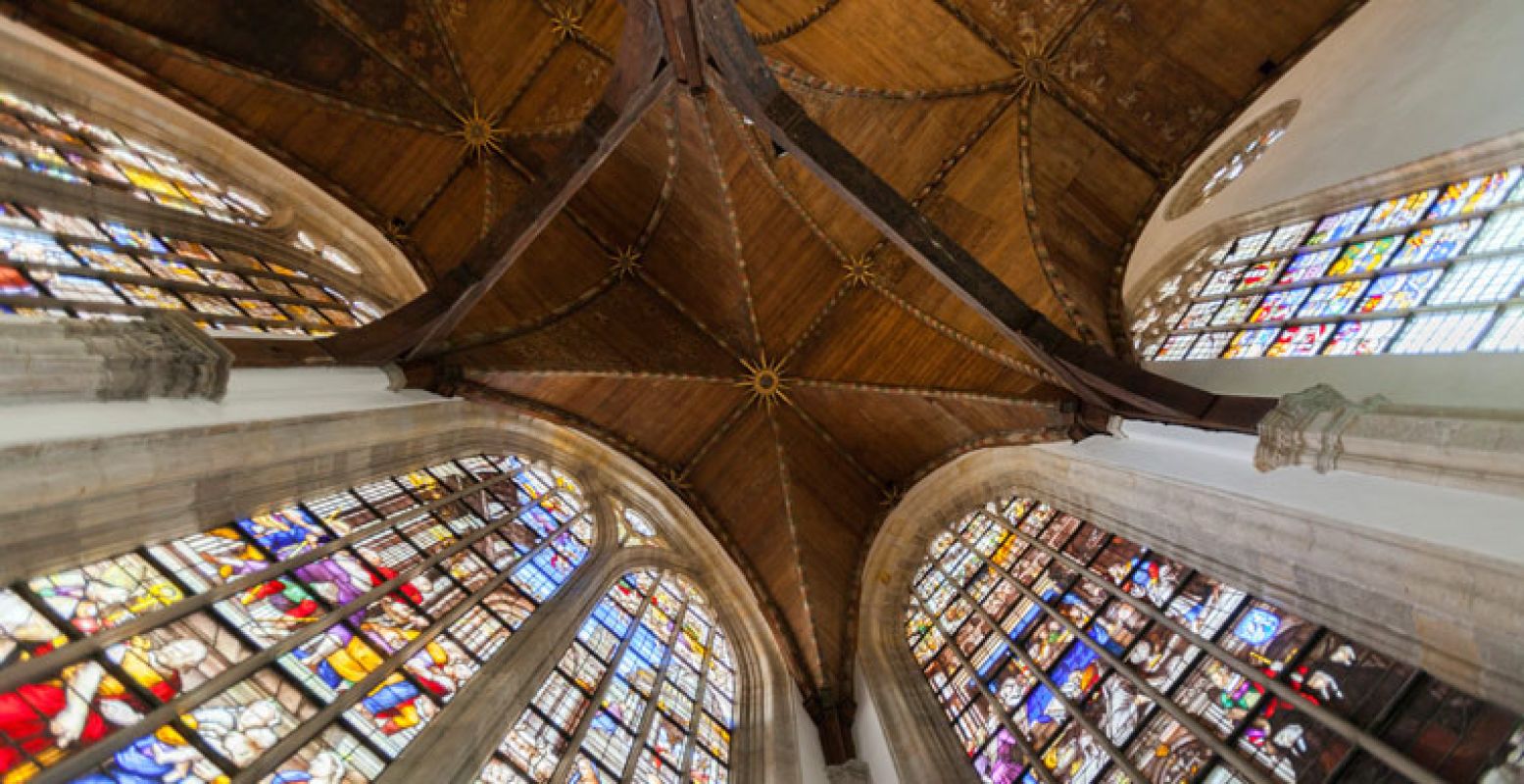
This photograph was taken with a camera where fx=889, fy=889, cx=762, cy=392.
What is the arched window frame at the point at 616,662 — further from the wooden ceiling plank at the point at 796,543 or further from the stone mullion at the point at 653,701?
the wooden ceiling plank at the point at 796,543

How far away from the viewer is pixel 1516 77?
259 inches

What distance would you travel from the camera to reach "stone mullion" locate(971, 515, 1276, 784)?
18.6 feet

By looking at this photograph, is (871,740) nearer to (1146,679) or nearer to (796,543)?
(796,543)

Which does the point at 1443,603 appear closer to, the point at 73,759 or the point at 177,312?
the point at 73,759

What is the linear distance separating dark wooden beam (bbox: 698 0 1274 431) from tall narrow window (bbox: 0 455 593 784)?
487 cm

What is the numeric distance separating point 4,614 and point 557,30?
965 centimetres

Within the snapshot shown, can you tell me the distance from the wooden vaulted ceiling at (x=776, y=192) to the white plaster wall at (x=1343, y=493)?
7.91 ft

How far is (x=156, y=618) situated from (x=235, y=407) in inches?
61.9

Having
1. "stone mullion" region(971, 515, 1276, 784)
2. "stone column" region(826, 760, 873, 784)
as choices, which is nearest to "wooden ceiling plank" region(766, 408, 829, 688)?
"stone column" region(826, 760, 873, 784)

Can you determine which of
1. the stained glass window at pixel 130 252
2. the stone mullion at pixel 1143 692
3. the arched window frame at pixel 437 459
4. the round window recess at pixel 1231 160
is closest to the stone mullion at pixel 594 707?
the arched window frame at pixel 437 459

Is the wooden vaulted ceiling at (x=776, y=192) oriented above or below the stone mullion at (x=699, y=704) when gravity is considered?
above

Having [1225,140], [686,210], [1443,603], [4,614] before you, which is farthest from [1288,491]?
[686,210]

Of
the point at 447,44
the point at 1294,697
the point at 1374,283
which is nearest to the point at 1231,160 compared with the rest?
the point at 1374,283

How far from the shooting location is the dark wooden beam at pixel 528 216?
25.7 feet
